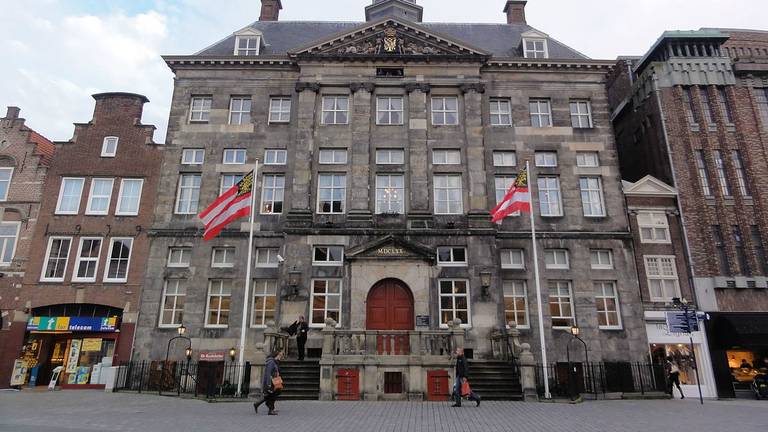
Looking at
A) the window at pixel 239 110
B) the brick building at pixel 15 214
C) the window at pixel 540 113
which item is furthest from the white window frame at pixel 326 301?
the brick building at pixel 15 214

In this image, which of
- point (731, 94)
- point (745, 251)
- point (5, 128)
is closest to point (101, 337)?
point (5, 128)

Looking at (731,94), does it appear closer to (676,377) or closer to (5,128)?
(676,377)

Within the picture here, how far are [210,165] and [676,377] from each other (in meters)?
26.7

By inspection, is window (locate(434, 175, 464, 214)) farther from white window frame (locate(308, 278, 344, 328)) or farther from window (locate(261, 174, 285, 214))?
window (locate(261, 174, 285, 214))

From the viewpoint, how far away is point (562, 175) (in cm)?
2662

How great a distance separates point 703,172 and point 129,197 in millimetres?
33415

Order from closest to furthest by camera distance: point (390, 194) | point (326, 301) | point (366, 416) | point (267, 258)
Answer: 1. point (366, 416)
2. point (326, 301)
3. point (267, 258)
4. point (390, 194)

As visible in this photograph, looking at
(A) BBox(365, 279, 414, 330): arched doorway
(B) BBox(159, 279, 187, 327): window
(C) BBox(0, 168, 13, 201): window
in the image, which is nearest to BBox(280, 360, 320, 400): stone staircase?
(A) BBox(365, 279, 414, 330): arched doorway

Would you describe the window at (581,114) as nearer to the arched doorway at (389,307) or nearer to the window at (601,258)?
the window at (601,258)

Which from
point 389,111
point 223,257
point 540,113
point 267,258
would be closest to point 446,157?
point 389,111

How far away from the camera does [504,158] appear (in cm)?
2703

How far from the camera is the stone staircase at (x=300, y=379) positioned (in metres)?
17.9

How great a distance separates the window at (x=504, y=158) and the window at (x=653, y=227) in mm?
7691

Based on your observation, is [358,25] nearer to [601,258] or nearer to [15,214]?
[601,258]
